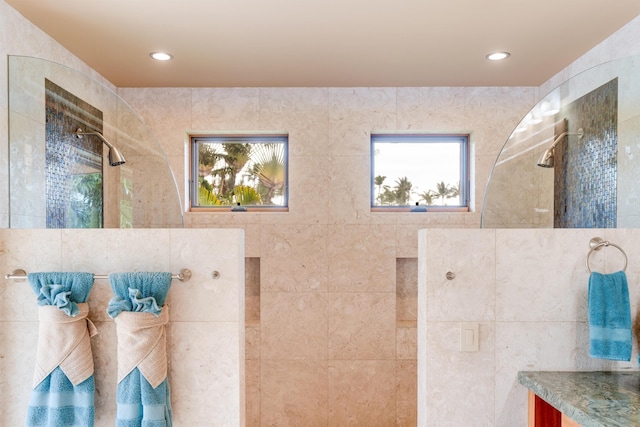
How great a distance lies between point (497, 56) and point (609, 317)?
1.77m

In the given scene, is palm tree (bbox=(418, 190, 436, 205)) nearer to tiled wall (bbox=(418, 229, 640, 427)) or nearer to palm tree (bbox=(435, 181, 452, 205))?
palm tree (bbox=(435, 181, 452, 205))

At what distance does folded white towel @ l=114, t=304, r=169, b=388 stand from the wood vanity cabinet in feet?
4.44

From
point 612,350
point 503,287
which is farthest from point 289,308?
point 612,350

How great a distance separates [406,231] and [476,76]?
1.17 m

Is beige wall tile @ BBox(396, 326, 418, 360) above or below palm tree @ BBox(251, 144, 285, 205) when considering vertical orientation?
below

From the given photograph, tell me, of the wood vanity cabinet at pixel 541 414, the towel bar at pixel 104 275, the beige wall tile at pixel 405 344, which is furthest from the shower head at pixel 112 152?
the beige wall tile at pixel 405 344

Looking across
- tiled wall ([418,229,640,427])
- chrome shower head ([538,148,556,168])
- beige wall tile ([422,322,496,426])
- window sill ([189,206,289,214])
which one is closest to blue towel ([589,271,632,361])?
tiled wall ([418,229,640,427])

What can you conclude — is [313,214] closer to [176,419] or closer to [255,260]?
[255,260]

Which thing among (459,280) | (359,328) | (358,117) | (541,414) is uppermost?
(358,117)

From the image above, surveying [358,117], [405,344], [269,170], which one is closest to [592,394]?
[405,344]

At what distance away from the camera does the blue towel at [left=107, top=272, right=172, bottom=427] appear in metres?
1.66

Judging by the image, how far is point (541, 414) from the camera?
1.70 m

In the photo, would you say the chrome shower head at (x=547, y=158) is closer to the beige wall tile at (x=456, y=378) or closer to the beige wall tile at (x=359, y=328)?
the beige wall tile at (x=456, y=378)

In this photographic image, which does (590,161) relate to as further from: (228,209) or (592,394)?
(228,209)
